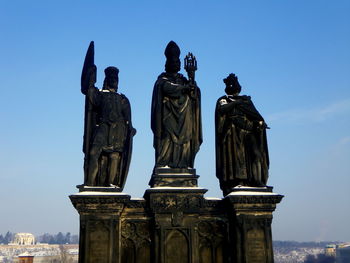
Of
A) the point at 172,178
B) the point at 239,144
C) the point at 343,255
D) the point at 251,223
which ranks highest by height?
the point at 239,144

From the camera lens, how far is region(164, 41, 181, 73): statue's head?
12.8m

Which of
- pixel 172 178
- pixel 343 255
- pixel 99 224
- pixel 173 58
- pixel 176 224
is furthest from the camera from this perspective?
pixel 343 255

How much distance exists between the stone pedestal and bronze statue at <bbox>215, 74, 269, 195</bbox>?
0.54 m

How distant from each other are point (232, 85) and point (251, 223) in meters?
3.95

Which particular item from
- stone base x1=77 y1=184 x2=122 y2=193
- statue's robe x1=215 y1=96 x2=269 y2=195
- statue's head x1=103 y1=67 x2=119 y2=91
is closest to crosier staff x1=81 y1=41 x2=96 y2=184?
statue's head x1=103 y1=67 x2=119 y2=91

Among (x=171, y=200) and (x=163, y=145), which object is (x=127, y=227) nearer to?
(x=171, y=200)

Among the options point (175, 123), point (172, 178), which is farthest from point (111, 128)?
point (172, 178)

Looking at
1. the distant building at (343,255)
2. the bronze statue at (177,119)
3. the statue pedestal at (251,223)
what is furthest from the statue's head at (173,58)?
the distant building at (343,255)

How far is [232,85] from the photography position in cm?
1297

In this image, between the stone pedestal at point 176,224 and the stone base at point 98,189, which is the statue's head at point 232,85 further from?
the stone base at point 98,189

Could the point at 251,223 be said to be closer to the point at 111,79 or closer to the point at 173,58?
the point at 173,58

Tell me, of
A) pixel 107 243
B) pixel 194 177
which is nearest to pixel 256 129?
pixel 194 177

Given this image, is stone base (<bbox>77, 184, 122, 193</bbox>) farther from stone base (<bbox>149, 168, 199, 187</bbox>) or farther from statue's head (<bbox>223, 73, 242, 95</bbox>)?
statue's head (<bbox>223, 73, 242, 95</bbox>)

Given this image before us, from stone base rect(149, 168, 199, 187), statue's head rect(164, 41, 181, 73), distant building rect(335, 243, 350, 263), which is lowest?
distant building rect(335, 243, 350, 263)
